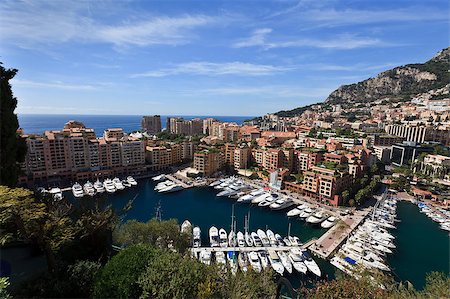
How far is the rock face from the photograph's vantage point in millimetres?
85250

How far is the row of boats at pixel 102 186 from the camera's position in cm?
2722

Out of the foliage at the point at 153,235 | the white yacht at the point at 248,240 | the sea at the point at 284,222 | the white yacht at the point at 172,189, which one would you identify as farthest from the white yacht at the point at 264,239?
the white yacht at the point at 172,189

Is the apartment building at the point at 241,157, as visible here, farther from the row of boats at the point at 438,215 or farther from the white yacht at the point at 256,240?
the row of boats at the point at 438,215

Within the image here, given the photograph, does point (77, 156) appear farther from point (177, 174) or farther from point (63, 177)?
point (177, 174)

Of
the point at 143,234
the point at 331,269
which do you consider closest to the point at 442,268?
the point at 331,269

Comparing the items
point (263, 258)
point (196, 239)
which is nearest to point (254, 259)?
point (263, 258)

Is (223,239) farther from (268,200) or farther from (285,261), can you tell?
(268,200)

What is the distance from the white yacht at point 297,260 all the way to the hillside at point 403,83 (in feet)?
298

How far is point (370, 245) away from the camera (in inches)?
681

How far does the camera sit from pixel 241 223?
21578 mm

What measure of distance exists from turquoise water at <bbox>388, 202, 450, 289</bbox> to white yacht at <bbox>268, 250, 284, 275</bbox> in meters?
7.59

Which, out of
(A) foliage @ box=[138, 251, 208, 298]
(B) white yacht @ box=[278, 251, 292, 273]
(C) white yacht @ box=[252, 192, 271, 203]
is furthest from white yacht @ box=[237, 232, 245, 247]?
(A) foliage @ box=[138, 251, 208, 298]

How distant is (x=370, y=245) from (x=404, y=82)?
104186 millimetres

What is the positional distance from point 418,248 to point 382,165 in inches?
797
